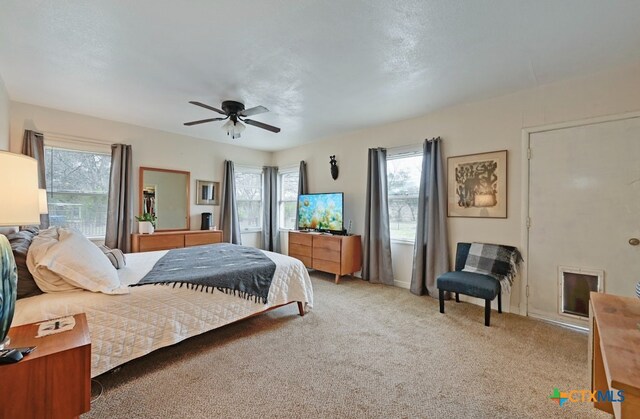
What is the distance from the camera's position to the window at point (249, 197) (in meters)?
5.69

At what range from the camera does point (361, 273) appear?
14.7 ft

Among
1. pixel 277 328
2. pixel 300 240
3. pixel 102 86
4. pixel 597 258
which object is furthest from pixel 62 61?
pixel 597 258

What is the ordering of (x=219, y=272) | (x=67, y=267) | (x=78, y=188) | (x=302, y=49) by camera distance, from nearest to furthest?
(x=67, y=267), (x=302, y=49), (x=219, y=272), (x=78, y=188)

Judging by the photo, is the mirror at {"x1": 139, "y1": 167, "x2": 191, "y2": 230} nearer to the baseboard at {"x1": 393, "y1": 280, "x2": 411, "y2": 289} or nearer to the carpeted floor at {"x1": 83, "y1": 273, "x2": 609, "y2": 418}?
the carpeted floor at {"x1": 83, "y1": 273, "x2": 609, "y2": 418}

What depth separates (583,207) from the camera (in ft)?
8.84

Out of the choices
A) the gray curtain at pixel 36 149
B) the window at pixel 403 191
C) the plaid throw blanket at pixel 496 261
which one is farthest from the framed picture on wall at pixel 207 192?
the plaid throw blanket at pixel 496 261

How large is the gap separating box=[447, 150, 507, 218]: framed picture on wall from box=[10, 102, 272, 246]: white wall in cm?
393

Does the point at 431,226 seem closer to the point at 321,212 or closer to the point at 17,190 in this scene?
the point at 321,212

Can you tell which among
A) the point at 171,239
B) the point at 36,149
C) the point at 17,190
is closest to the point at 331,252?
the point at 171,239

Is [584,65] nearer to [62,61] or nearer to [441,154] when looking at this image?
[441,154]

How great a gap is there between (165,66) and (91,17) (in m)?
0.64

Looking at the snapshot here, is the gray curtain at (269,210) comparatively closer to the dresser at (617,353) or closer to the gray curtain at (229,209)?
the gray curtain at (229,209)

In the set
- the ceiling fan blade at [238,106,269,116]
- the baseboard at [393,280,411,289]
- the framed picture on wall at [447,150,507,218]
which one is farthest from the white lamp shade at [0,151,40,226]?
Answer: the baseboard at [393,280,411,289]

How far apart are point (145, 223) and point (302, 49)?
3.52 m
